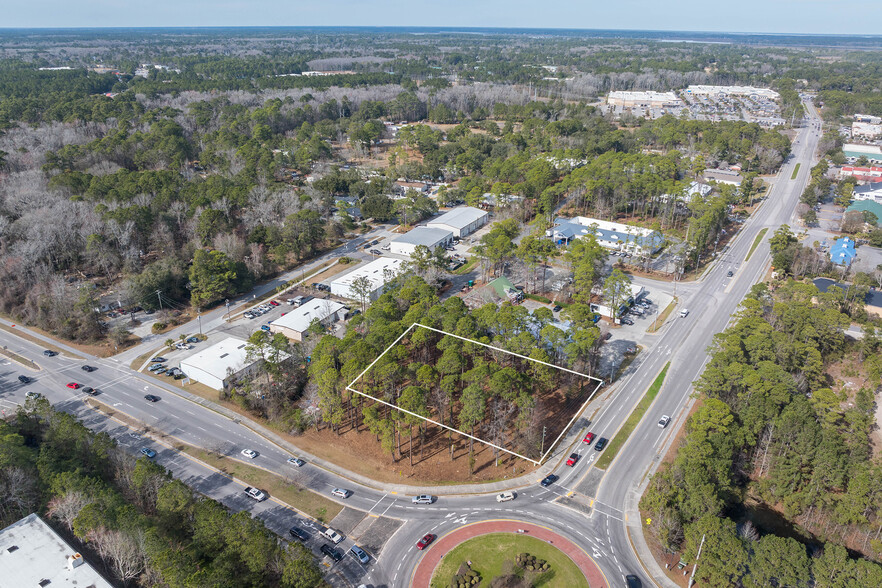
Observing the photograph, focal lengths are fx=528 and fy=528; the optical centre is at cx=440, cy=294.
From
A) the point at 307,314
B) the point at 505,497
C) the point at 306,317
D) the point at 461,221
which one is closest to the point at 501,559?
the point at 505,497

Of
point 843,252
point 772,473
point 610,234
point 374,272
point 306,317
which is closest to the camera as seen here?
point 772,473

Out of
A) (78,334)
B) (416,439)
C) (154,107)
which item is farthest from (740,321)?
(154,107)

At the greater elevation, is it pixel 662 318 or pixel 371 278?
pixel 371 278

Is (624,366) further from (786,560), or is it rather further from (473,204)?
(473,204)

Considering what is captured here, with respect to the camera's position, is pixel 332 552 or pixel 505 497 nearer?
pixel 332 552

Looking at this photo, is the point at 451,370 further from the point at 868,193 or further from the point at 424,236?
the point at 868,193

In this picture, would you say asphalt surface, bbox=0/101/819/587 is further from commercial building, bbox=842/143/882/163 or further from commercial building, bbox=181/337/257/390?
commercial building, bbox=842/143/882/163

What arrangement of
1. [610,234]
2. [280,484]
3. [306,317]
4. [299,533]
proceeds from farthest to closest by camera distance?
[610,234] → [306,317] → [280,484] → [299,533]

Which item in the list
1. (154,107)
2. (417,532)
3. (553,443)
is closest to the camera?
(417,532)
